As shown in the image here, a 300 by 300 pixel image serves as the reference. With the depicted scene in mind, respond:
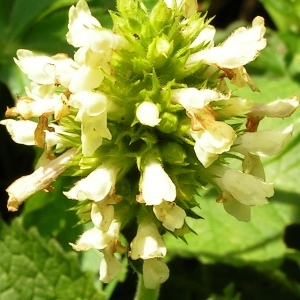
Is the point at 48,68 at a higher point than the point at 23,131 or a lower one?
higher

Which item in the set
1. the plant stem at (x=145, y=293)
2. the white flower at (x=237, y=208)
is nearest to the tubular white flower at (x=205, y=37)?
the white flower at (x=237, y=208)

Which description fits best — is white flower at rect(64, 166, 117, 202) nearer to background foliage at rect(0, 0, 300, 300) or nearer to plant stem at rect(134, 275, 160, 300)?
plant stem at rect(134, 275, 160, 300)

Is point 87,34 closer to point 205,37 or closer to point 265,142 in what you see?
point 205,37

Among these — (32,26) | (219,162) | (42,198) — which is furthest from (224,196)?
(32,26)

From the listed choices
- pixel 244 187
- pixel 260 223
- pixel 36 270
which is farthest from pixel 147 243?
pixel 260 223

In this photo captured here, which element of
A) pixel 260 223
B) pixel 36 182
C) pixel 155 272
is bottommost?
pixel 260 223

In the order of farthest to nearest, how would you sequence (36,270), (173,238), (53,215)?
(173,238)
(53,215)
(36,270)
